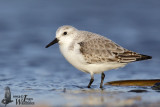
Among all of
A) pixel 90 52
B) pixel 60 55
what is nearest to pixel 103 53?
pixel 90 52

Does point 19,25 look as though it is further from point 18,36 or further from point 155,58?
point 155,58

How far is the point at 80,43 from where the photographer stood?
836cm

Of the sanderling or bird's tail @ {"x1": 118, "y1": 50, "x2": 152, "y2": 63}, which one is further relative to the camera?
bird's tail @ {"x1": 118, "y1": 50, "x2": 152, "y2": 63}

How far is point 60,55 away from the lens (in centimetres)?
1276

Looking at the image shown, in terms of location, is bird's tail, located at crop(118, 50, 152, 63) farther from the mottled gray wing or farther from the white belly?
the white belly

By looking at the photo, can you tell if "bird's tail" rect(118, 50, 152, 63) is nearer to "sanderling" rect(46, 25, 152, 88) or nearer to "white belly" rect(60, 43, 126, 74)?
"sanderling" rect(46, 25, 152, 88)

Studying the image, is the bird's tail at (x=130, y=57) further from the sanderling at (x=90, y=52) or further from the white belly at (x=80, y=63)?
the white belly at (x=80, y=63)

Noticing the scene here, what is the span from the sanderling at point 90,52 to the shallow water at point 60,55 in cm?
50

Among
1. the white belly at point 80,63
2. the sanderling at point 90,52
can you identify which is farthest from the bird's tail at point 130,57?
the white belly at point 80,63

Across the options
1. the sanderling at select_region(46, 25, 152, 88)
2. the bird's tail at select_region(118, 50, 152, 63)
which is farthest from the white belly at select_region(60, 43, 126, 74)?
the bird's tail at select_region(118, 50, 152, 63)

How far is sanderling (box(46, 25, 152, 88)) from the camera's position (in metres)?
8.27

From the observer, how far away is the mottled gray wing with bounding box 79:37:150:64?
27.3 feet

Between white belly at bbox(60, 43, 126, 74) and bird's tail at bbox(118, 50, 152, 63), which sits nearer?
white belly at bbox(60, 43, 126, 74)

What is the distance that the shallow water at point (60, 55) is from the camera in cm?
728
